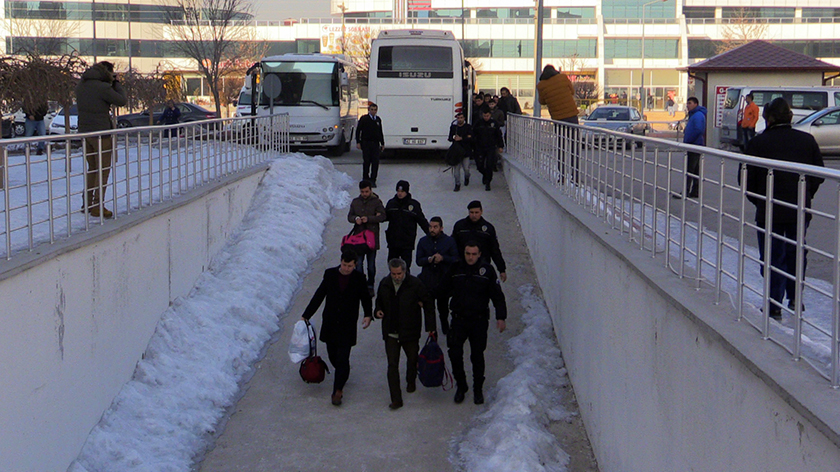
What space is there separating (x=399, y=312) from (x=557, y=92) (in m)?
4.87

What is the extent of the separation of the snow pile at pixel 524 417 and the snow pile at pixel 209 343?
91.8 inches

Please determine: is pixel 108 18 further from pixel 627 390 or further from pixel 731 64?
pixel 627 390

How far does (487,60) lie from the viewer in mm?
79125

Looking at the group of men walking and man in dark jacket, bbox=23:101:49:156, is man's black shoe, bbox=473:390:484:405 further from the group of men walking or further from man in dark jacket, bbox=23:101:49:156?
man in dark jacket, bbox=23:101:49:156

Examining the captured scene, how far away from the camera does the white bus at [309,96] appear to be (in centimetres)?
2484

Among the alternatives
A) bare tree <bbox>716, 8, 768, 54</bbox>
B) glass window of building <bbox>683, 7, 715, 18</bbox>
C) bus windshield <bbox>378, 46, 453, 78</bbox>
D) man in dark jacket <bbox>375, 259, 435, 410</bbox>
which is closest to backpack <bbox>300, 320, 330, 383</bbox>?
man in dark jacket <bbox>375, 259, 435, 410</bbox>

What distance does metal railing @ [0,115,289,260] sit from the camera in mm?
6945

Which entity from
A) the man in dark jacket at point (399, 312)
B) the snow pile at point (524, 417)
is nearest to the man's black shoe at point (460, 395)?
the snow pile at point (524, 417)

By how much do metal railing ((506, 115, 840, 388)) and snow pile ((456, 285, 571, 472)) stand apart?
5.72 ft

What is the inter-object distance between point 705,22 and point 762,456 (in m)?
78.7

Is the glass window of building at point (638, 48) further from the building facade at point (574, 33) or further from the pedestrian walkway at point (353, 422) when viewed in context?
the pedestrian walkway at point (353, 422)

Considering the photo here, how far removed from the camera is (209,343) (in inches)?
386

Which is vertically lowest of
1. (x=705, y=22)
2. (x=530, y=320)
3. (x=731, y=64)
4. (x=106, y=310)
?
(x=530, y=320)

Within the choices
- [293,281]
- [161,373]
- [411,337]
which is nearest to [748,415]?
[411,337]
